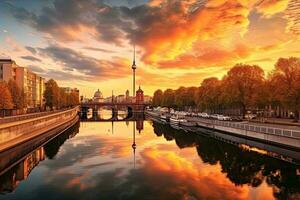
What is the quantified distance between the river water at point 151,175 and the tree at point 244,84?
32.5 m

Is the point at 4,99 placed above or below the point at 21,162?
above

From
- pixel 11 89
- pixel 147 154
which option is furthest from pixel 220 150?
pixel 11 89

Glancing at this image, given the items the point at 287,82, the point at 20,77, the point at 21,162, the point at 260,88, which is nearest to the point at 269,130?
the point at 287,82

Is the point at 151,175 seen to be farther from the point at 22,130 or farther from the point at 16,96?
the point at 16,96

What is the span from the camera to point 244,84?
295ft

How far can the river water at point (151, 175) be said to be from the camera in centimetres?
3153

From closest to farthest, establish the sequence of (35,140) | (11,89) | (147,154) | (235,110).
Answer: (147,154) < (35,140) < (11,89) < (235,110)

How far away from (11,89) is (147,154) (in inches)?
2506

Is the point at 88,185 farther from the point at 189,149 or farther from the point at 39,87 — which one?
the point at 39,87

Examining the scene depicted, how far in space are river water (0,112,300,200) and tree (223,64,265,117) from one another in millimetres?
32479

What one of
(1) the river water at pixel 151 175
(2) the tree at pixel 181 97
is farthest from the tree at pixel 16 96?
(2) the tree at pixel 181 97

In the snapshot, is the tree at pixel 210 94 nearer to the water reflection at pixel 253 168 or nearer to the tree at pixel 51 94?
the water reflection at pixel 253 168

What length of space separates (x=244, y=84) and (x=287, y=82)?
17.6 m

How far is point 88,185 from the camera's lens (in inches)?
1355
